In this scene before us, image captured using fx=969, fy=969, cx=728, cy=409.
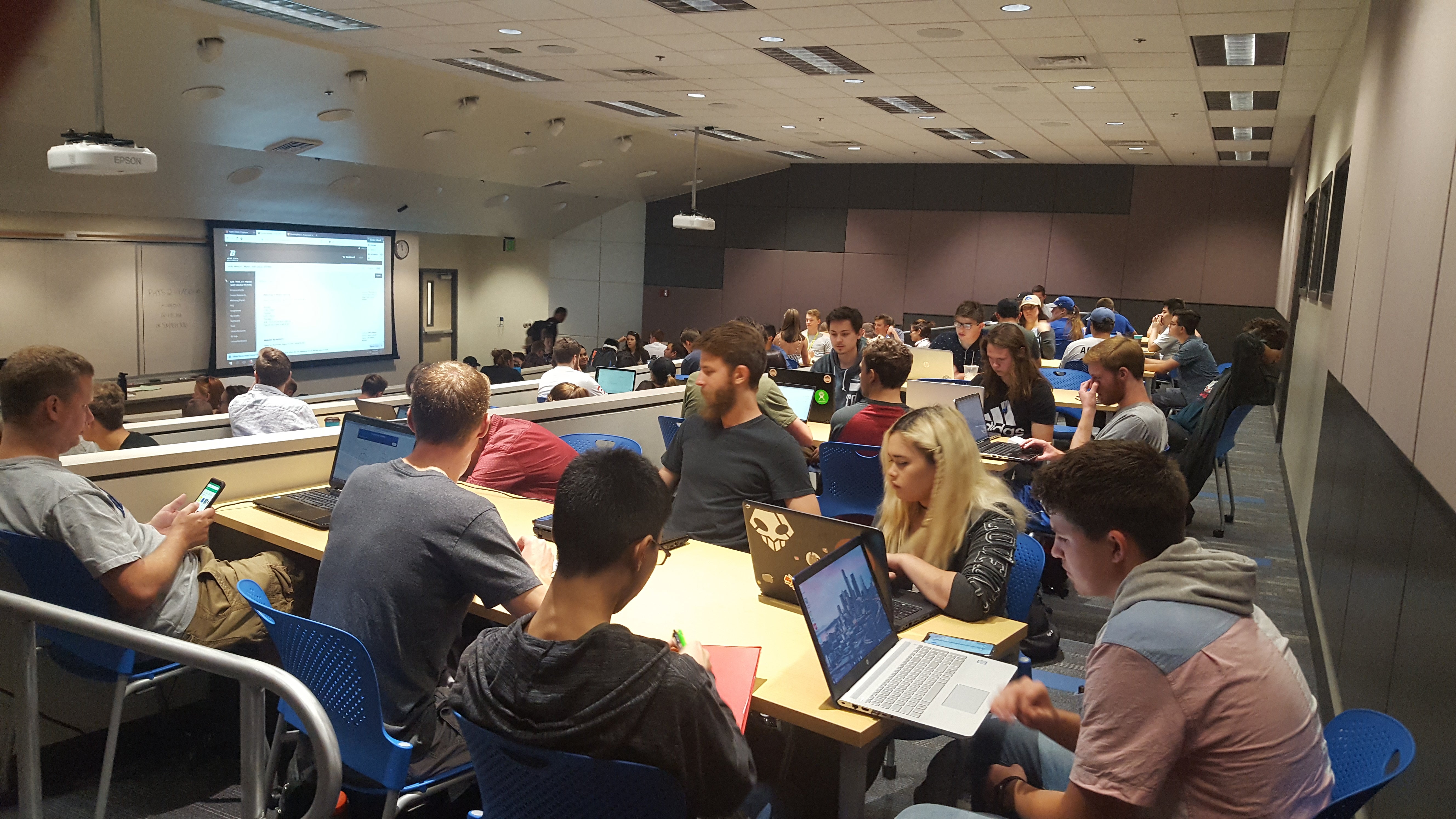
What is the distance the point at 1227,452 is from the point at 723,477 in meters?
4.51

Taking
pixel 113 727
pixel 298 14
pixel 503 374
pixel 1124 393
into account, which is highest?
pixel 298 14

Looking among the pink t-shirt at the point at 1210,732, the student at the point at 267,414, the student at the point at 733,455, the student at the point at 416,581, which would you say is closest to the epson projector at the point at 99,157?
the student at the point at 267,414

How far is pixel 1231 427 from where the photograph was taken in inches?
245

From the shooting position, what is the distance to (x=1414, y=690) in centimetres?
208

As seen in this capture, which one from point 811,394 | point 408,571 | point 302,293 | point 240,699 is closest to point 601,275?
point 302,293

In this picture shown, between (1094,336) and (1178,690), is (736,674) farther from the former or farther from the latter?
(1094,336)

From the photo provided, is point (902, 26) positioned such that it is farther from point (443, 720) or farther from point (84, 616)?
point (84, 616)

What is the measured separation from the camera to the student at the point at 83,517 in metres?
2.54

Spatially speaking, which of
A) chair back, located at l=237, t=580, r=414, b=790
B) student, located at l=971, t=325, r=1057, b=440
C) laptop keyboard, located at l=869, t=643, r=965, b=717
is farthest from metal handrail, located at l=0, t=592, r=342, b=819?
student, located at l=971, t=325, r=1057, b=440

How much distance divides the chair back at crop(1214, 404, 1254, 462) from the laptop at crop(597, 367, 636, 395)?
13.8 feet

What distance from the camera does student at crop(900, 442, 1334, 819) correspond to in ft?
4.91

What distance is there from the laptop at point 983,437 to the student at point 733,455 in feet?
5.79

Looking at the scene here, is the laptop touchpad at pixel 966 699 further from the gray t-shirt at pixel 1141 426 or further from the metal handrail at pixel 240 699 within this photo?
the gray t-shirt at pixel 1141 426

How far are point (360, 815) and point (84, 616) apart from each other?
1.16 metres
